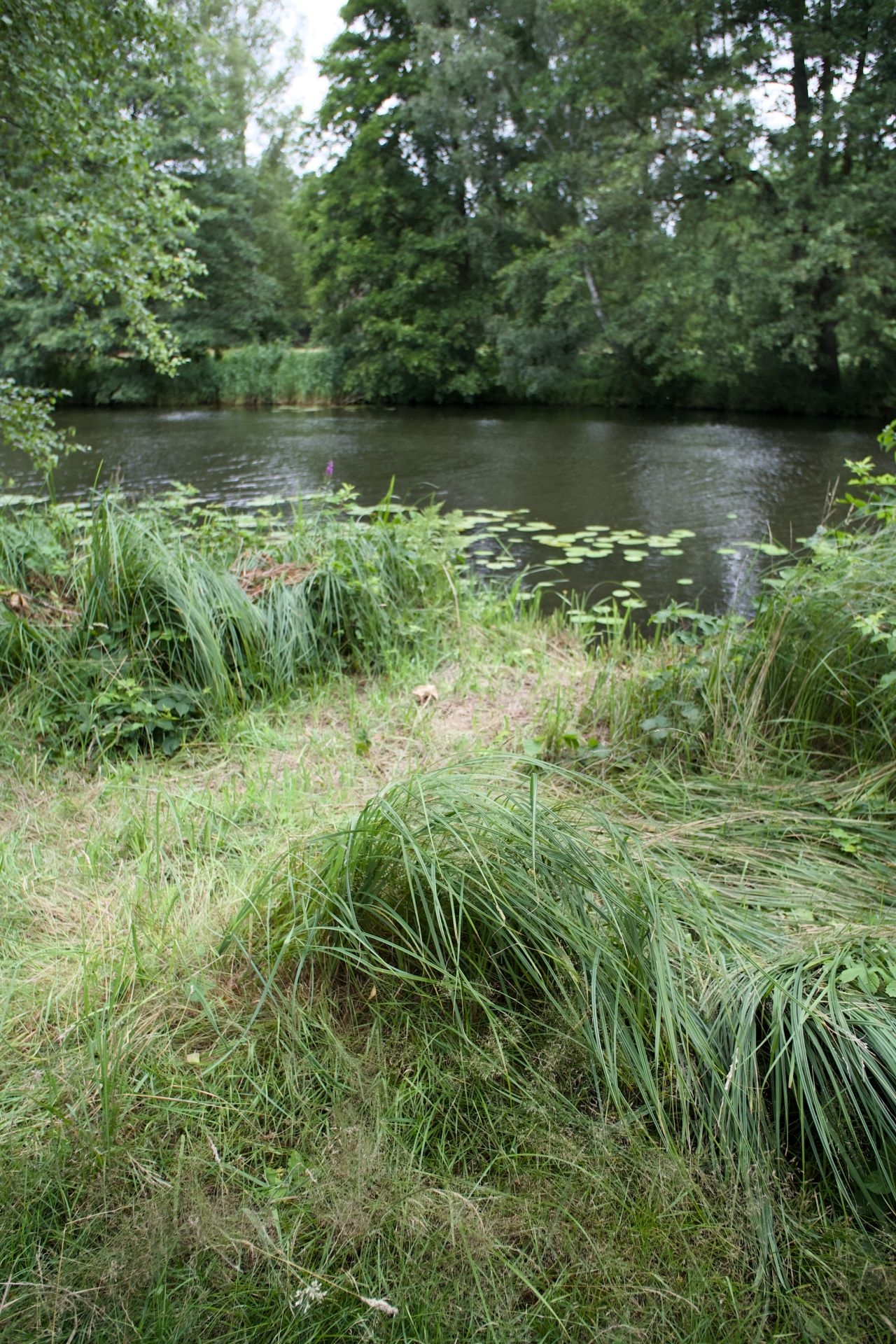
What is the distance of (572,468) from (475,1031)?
33.3 feet

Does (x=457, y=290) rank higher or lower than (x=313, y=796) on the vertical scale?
higher

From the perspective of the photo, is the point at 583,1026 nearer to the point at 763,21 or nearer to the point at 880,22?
the point at 880,22

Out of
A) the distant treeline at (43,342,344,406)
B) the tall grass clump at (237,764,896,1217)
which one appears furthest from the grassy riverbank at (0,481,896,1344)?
the distant treeline at (43,342,344,406)

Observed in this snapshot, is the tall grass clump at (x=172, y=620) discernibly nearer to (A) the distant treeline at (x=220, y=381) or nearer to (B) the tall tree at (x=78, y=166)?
(B) the tall tree at (x=78, y=166)

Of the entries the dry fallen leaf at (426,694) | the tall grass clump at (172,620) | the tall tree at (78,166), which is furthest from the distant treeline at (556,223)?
the dry fallen leaf at (426,694)

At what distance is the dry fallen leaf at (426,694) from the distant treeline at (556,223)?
9454 mm

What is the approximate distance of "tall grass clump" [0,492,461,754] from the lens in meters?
3.35

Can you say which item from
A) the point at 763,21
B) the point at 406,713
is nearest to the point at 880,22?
the point at 763,21

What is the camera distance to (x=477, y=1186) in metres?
1.38

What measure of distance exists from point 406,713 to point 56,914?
1.61 m

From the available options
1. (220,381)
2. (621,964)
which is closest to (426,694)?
(621,964)

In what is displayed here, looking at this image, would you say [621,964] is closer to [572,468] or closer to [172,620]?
[172,620]

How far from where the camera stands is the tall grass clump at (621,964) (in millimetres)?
1465

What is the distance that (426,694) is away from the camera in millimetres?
3688
